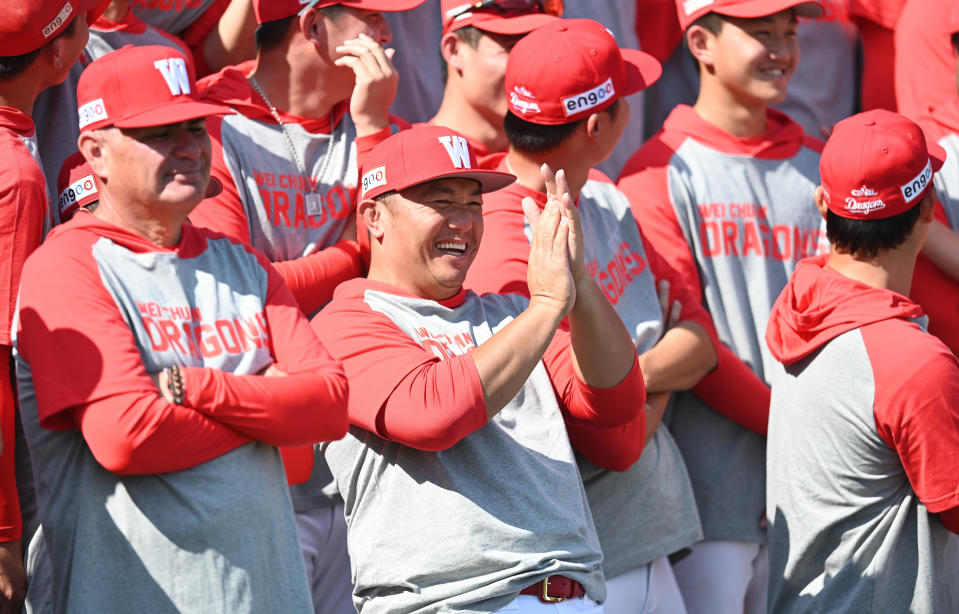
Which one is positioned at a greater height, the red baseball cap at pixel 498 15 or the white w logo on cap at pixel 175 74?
the white w logo on cap at pixel 175 74

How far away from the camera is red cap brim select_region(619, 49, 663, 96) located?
177 inches

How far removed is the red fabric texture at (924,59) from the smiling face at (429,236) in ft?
8.35

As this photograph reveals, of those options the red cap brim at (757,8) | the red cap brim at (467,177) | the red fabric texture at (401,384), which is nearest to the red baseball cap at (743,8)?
the red cap brim at (757,8)

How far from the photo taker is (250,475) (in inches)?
120

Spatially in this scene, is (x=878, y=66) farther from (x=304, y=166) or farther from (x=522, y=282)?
(x=304, y=166)

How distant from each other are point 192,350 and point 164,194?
1.25 ft

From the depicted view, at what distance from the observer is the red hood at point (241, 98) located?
14.0 feet

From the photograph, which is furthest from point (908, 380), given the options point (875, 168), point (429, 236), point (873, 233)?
point (429, 236)

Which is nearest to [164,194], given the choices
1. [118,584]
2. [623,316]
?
[118,584]

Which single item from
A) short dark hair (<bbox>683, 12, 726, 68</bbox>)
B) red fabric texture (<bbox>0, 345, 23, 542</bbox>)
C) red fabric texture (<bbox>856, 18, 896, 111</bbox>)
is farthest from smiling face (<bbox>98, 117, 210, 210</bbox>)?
red fabric texture (<bbox>856, 18, 896, 111</bbox>)

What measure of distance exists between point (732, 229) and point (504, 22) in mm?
1076

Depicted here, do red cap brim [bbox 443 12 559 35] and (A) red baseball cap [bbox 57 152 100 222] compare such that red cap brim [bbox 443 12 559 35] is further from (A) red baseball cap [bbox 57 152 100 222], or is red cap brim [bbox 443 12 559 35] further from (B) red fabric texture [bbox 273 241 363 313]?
(A) red baseball cap [bbox 57 152 100 222]

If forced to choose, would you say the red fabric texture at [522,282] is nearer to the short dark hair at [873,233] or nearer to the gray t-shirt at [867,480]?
the gray t-shirt at [867,480]

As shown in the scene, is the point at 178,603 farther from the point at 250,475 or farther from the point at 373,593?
the point at 373,593
